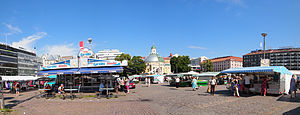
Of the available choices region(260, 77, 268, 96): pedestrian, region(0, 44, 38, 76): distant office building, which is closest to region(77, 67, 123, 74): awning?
region(260, 77, 268, 96): pedestrian

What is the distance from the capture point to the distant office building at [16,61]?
7356 cm

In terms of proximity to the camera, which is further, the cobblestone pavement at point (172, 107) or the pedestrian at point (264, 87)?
the pedestrian at point (264, 87)

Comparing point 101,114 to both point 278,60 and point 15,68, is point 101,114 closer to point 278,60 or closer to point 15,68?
point 15,68

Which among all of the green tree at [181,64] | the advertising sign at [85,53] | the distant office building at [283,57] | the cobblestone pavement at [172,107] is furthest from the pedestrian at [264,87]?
the distant office building at [283,57]

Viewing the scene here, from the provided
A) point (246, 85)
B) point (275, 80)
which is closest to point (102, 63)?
point (246, 85)

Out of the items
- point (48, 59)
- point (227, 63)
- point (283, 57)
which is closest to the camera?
point (283, 57)

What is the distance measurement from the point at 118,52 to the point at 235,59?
317ft

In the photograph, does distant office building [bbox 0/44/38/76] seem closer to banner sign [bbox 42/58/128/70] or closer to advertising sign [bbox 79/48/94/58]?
banner sign [bbox 42/58/128/70]

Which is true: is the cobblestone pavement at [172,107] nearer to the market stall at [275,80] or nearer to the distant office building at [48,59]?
the market stall at [275,80]

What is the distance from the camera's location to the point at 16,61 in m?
82.9

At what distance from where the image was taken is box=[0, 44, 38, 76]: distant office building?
2896 inches

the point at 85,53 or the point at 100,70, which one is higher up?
the point at 85,53

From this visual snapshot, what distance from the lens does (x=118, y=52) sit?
187 metres

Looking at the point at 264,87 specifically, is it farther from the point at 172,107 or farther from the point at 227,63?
the point at 227,63
